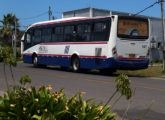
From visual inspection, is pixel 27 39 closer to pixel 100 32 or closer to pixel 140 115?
pixel 100 32

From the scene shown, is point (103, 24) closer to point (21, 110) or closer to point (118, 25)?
point (118, 25)

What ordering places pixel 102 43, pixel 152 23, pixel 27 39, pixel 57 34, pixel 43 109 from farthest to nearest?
1. pixel 152 23
2. pixel 27 39
3. pixel 57 34
4. pixel 102 43
5. pixel 43 109

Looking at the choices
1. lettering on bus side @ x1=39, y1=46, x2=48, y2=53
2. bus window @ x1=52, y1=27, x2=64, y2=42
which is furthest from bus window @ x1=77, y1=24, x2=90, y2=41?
lettering on bus side @ x1=39, y1=46, x2=48, y2=53

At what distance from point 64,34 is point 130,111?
14.0 m

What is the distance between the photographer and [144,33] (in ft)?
58.8

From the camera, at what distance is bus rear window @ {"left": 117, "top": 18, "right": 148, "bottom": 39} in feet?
55.6

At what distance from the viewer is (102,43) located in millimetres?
17203

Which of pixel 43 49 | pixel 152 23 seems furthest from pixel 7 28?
pixel 43 49

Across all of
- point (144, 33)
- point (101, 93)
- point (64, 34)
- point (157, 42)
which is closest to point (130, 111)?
point (101, 93)

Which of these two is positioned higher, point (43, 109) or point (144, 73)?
point (43, 109)

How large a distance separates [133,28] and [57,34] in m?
6.17

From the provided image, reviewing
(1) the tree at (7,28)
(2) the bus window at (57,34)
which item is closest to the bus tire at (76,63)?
(2) the bus window at (57,34)

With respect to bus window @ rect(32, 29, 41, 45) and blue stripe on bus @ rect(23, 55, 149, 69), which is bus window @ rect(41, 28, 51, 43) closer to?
bus window @ rect(32, 29, 41, 45)

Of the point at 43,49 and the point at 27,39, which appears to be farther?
the point at 27,39
